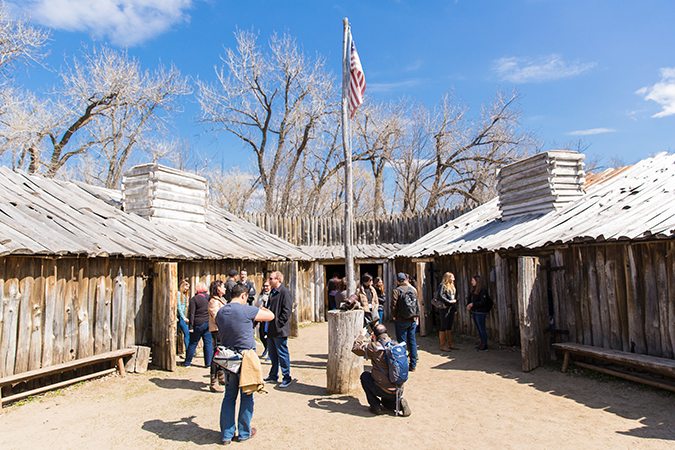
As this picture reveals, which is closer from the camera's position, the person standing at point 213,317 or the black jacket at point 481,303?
the person standing at point 213,317

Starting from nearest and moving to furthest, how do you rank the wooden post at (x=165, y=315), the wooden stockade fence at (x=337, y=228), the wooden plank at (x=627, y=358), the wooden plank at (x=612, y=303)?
the wooden plank at (x=627, y=358) → the wooden plank at (x=612, y=303) → the wooden post at (x=165, y=315) → the wooden stockade fence at (x=337, y=228)

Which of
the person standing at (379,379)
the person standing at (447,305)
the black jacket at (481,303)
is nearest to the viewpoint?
the person standing at (379,379)

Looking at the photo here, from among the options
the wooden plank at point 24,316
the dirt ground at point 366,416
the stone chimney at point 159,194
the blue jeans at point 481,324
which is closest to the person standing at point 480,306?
the blue jeans at point 481,324

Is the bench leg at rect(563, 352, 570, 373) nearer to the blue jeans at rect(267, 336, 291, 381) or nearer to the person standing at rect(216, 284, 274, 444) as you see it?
the blue jeans at rect(267, 336, 291, 381)

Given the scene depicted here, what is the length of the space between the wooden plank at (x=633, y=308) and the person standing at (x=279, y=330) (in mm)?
5619

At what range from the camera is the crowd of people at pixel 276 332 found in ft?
15.6

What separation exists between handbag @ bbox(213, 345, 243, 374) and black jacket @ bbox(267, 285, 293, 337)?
201cm

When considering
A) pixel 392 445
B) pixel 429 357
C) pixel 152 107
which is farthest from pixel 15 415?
pixel 152 107

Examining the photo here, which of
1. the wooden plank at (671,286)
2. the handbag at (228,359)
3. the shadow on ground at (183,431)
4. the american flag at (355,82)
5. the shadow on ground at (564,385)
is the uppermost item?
the american flag at (355,82)

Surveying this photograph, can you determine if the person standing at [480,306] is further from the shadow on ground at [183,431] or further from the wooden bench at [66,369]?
the wooden bench at [66,369]

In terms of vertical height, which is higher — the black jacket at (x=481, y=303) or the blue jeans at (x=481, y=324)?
the black jacket at (x=481, y=303)

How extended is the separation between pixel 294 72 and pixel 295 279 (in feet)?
50.7

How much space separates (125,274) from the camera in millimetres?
8086

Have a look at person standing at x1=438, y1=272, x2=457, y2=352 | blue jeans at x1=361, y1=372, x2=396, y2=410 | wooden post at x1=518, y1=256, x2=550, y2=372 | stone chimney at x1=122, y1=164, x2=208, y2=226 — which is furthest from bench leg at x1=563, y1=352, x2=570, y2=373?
stone chimney at x1=122, y1=164, x2=208, y2=226
